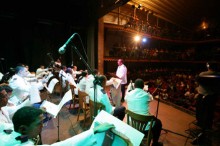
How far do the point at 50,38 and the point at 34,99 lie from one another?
5.48 meters

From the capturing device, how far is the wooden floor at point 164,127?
366cm

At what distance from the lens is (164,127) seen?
438cm

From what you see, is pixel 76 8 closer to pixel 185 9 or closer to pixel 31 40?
pixel 31 40

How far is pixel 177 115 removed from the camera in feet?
17.7

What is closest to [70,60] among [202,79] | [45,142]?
[45,142]

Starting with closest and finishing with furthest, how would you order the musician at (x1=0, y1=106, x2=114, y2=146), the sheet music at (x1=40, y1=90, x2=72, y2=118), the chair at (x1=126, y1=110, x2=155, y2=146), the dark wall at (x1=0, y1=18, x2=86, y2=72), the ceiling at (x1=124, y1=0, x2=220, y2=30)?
the musician at (x1=0, y1=106, x2=114, y2=146) → the chair at (x1=126, y1=110, x2=155, y2=146) → the sheet music at (x1=40, y1=90, x2=72, y2=118) → the dark wall at (x1=0, y1=18, x2=86, y2=72) → the ceiling at (x1=124, y1=0, x2=220, y2=30)

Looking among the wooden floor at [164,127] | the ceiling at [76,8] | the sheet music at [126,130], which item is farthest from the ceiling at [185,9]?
the sheet music at [126,130]

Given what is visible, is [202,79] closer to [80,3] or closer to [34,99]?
[34,99]

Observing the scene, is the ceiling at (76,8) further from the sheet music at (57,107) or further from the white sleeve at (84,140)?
the white sleeve at (84,140)

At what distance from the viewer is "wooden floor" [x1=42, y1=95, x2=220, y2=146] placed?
366cm

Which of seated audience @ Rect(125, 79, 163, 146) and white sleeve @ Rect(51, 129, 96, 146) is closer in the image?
white sleeve @ Rect(51, 129, 96, 146)

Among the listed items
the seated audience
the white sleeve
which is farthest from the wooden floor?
the white sleeve

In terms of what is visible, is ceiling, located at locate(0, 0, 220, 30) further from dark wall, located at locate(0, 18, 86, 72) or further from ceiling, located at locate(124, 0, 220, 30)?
dark wall, located at locate(0, 18, 86, 72)

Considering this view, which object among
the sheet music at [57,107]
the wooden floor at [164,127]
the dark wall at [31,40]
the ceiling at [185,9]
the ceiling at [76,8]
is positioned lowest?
the wooden floor at [164,127]
